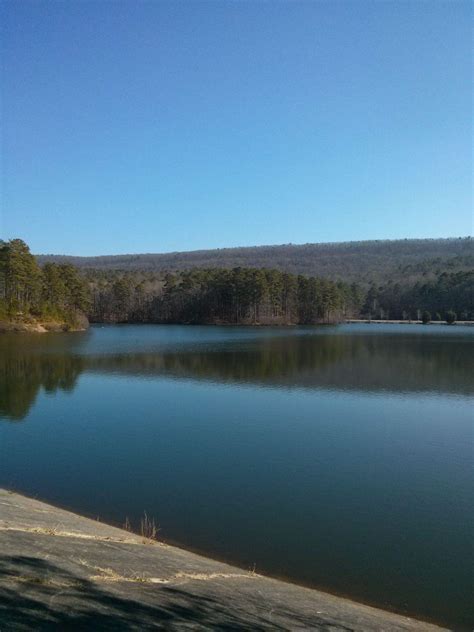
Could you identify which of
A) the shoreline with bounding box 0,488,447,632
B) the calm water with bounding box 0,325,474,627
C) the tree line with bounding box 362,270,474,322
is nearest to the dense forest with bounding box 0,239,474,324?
the tree line with bounding box 362,270,474,322

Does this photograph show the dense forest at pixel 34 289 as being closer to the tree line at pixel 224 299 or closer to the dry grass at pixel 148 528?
the tree line at pixel 224 299

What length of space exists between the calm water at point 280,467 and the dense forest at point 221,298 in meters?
45.7

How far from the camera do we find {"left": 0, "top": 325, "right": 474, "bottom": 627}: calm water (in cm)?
933

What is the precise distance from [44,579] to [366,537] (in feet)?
19.6

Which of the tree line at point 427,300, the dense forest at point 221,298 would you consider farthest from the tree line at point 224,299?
the tree line at point 427,300

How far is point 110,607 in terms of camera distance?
6035 mm

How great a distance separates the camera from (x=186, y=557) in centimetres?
876

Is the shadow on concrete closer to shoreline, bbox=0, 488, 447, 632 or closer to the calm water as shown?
shoreline, bbox=0, 488, 447, 632

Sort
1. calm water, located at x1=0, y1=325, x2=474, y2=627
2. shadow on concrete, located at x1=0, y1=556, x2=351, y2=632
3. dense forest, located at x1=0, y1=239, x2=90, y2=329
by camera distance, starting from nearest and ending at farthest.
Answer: shadow on concrete, located at x1=0, y1=556, x2=351, y2=632 → calm water, located at x1=0, y1=325, x2=474, y2=627 → dense forest, located at x1=0, y1=239, x2=90, y2=329

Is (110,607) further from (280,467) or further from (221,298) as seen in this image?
(221,298)

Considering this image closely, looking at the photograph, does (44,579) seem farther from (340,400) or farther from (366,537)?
(340,400)

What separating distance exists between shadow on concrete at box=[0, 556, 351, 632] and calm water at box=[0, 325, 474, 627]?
2156mm

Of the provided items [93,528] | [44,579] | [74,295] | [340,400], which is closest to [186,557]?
[93,528]

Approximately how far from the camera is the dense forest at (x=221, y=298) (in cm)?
7564
